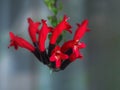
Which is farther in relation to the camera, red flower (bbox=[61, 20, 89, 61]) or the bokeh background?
the bokeh background

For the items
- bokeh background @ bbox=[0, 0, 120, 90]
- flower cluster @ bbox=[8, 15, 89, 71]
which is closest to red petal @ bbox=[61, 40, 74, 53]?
flower cluster @ bbox=[8, 15, 89, 71]

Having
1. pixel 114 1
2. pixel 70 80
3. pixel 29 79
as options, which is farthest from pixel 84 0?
pixel 29 79

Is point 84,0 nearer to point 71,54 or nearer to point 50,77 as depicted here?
point 50,77

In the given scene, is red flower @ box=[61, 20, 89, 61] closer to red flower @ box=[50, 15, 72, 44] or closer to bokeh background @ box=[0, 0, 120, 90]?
red flower @ box=[50, 15, 72, 44]

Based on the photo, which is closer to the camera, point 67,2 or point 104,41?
point 104,41

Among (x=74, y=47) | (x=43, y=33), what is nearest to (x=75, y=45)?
(x=74, y=47)

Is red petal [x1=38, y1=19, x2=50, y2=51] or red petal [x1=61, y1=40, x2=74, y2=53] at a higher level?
red petal [x1=38, y1=19, x2=50, y2=51]

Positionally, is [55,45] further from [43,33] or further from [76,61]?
[76,61]

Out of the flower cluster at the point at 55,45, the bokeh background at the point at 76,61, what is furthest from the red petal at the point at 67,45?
the bokeh background at the point at 76,61

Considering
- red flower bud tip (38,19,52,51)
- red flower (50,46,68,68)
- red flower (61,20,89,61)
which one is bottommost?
red flower (50,46,68,68)
